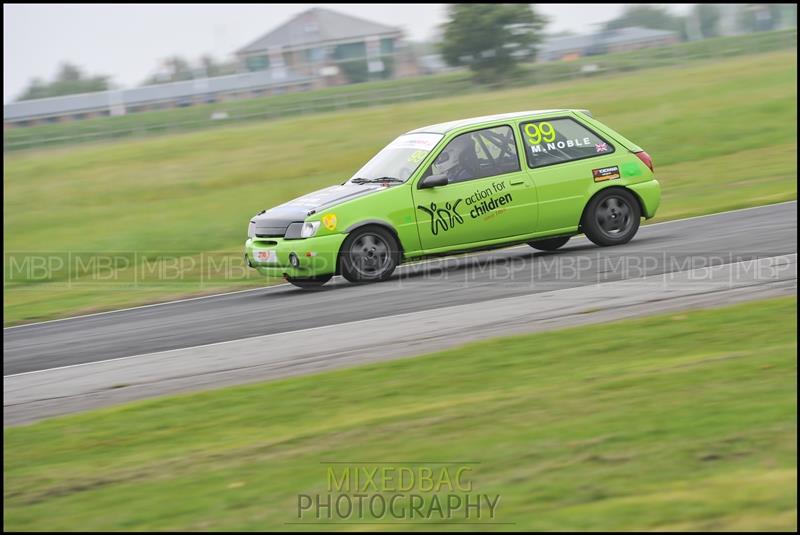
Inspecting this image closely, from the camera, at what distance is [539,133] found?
12.5 meters

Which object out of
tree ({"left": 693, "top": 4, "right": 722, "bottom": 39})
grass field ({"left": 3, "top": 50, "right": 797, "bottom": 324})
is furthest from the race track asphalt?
tree ({"left": 693, "top": 4, "right": 722, "bottom": 39})

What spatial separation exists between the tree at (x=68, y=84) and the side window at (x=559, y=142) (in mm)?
67843

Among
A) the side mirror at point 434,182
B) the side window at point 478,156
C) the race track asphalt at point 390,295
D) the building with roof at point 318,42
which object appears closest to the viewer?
the race track asphalt at point 390,295

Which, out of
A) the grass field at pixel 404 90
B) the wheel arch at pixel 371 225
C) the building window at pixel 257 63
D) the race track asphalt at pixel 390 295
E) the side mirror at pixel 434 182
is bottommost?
the race track asphalt at pixel 390 295

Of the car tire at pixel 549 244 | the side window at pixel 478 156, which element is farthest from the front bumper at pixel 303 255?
the car tire at pixel 549 244

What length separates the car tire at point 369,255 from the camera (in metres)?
11.7

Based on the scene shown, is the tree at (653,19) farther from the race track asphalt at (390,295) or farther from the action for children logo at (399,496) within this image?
the action for children logo at (399,496)

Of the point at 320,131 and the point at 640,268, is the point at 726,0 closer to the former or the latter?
the point at 320,131

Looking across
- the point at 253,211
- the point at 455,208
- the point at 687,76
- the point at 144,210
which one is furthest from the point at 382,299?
the point at 687,76

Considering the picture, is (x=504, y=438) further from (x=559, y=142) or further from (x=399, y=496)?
(x=559, y=142)

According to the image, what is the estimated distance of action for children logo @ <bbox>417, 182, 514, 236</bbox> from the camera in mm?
11895

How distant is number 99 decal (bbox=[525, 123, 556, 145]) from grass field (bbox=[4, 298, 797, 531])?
462cm

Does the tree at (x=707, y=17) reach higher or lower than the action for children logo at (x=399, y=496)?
higher

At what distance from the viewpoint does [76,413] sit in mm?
7496
